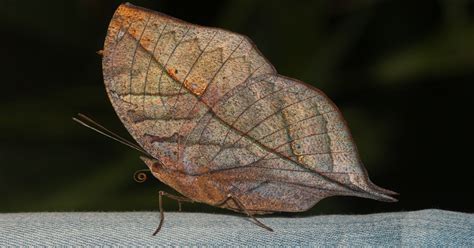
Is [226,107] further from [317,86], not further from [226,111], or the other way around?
[317,86]

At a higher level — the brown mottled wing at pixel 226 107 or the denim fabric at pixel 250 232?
the brown mottled wing at pixel 226 107

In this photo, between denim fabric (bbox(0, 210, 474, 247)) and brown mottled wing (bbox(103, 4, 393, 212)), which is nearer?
denim fabric (bbox(0, 210, 474, 247))

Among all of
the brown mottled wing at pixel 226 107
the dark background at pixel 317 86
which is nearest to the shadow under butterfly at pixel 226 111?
the brown mottled wing at pixel 226 107

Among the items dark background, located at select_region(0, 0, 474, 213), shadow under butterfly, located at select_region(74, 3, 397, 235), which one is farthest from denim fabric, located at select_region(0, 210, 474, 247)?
dark background, located at select_region(0, 0, 474, 213)

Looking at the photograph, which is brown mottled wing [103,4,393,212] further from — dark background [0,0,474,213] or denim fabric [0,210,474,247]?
dark background [0,0,474,213]

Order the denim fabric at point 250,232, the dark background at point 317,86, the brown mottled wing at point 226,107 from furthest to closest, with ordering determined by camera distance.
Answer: the dark background at point 317,86, the brown mottled wing at point 226,107, the denim fabric at point 250,232

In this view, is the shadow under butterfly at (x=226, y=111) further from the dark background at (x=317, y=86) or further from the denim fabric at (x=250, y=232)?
the dark background at (x=317, y=86)
